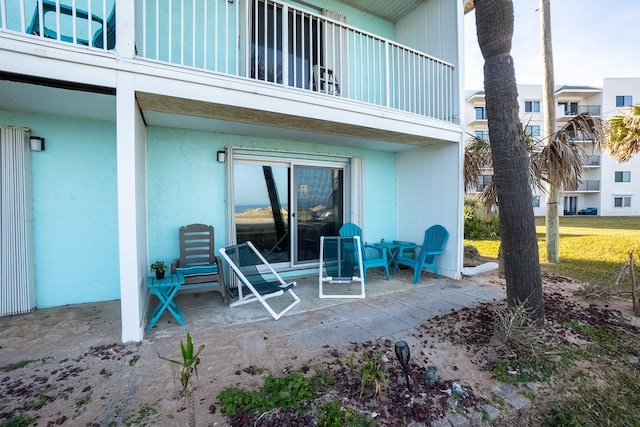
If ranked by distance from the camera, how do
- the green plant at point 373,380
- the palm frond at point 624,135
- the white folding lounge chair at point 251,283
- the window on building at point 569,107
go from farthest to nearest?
the window on building at point 569,107 → the palm frond at point 624,135 → the white folding lounge chair at point 251,283 → the green plant at point 373,380

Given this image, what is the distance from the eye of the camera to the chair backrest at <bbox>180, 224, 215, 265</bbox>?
457 centimetres

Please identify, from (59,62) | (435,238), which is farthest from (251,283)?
(435,238)

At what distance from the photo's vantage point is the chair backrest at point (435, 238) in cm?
567

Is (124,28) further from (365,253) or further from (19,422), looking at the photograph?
(365,253)

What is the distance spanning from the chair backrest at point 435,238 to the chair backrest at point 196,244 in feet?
13.4

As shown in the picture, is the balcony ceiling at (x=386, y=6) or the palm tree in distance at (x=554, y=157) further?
the balcony ceiling at (x=386, y=6)

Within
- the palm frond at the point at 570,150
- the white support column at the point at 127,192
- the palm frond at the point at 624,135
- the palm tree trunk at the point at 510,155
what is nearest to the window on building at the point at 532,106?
the palm frond at the point at 624,135

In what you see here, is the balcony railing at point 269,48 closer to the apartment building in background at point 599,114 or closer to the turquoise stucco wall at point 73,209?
the turquoise stucco wall at point 73,209

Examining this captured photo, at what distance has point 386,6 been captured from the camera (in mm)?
6270

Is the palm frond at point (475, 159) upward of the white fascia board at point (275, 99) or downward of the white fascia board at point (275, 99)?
downward

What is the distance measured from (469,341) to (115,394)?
11.2 ft

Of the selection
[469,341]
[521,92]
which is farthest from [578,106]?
[469,341]

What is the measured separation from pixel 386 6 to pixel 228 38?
3939 mm

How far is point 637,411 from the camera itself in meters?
2.26
